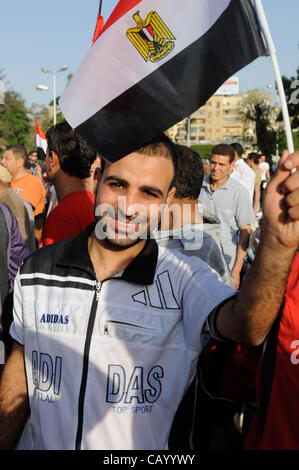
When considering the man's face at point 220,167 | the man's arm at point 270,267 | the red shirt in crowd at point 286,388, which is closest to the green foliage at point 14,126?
the man's face at point 220,167

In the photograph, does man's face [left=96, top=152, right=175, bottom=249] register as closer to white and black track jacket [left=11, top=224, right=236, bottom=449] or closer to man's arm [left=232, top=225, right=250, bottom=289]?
white and black track jacket [left=11, top=224, right=236, bottom=449]

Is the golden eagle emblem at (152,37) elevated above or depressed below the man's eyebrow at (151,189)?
above

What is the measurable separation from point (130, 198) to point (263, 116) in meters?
63.0

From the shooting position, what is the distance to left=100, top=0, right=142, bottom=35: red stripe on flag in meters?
2.38

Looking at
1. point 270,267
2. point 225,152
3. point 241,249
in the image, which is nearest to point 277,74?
point 270,267

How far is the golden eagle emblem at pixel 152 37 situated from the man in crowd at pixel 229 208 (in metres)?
3.60

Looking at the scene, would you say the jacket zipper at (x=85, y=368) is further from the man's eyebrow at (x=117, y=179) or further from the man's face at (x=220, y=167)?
the man's face at (x=220, y=167)

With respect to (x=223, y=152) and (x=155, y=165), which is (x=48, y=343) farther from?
(x=223, y=152)

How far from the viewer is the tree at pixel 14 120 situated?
2397 inches

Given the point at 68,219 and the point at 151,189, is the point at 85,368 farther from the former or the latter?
the point at 68,219

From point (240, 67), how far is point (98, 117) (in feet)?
2.09

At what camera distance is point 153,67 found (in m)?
2.31

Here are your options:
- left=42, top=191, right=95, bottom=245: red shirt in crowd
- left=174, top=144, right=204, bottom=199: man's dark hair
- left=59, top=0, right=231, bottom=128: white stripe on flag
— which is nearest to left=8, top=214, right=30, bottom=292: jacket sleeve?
left=42, top=191, right=95, bottom=245: red shirt in crowd
